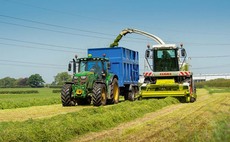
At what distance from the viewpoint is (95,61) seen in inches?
753

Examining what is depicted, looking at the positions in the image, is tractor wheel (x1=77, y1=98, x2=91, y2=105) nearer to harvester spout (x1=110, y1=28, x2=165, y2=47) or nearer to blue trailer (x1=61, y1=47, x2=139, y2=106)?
blue trailer (x1=61, y1=47, x2=139, y2=106)

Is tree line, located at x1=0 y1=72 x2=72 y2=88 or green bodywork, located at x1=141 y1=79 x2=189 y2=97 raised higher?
tree line, located at x1=0 y1=72 x2=72 y2=88

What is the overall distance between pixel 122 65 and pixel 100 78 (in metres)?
2.26

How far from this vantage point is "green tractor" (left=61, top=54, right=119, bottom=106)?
698 inches

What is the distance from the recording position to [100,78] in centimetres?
1875

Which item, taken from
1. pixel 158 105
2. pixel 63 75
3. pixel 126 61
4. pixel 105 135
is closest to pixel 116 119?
pixel 105 135

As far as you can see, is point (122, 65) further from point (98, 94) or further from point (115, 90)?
point (98, 94)

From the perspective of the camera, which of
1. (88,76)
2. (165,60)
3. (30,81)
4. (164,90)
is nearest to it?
(88,76)

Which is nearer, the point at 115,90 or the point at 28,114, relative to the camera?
the point at 28,114

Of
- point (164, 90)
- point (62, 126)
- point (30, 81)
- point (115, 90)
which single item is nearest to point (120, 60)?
point (115, 90)

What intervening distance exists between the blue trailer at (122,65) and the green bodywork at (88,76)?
84cm

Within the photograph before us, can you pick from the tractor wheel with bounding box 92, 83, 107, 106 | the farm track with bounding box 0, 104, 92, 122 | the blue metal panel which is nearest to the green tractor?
the tractor wheel with bounding box 92, 83, 107, 106

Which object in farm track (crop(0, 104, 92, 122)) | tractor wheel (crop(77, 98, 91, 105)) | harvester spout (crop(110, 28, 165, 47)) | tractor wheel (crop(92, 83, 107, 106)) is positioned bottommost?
farm track (crop(0, 104, 92, 122))

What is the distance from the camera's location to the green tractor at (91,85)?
17.7m
